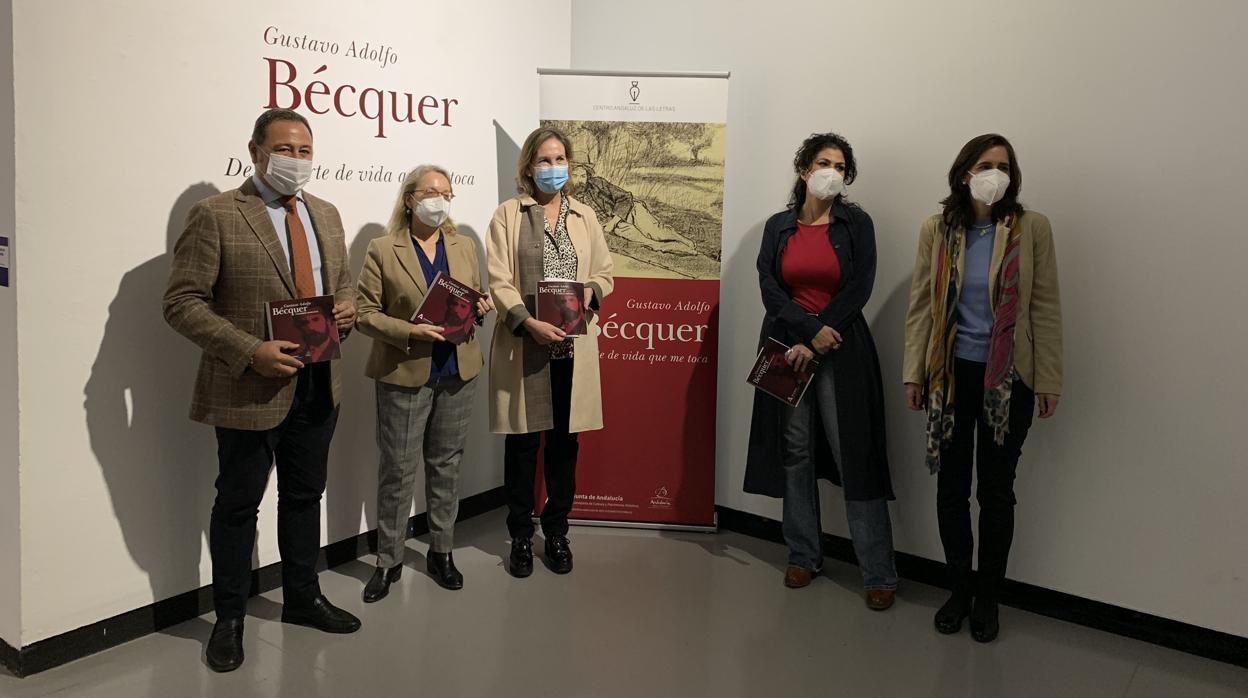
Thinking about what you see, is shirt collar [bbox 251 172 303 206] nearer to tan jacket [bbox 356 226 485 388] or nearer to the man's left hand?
the man's left hand

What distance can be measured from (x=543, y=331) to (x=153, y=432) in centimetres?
138

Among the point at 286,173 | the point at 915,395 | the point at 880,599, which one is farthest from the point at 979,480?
the point at 286,173

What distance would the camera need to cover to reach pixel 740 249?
13.9 ft

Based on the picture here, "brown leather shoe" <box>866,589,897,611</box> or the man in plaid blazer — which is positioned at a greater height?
the man in plaid blazer

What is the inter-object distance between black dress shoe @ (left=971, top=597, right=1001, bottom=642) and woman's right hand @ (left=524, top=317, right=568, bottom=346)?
182 cm

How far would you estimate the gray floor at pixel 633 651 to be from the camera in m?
2.73

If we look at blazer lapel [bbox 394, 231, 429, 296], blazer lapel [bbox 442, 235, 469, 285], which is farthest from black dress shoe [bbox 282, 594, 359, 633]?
blazer lapel [bbox 442, 235, 469, 285]

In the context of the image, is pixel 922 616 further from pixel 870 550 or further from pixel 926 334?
pixel 926 334

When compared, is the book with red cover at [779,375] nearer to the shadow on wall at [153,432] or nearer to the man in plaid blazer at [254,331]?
the man in plaid blazer at [254,331]

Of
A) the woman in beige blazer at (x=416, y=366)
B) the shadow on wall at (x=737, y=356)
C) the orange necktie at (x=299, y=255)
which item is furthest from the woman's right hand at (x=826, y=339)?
the orange necktie at (x=299, y=255)

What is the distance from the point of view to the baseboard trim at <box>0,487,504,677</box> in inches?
106

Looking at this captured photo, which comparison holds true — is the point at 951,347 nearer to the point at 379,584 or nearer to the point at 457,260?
the point at 457,260

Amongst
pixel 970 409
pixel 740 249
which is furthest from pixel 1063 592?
pixel 740 249

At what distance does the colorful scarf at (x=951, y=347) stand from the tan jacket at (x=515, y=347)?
1294mm
